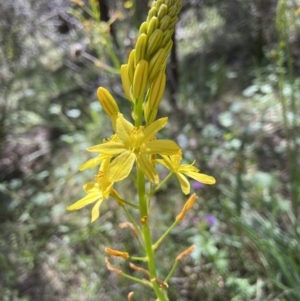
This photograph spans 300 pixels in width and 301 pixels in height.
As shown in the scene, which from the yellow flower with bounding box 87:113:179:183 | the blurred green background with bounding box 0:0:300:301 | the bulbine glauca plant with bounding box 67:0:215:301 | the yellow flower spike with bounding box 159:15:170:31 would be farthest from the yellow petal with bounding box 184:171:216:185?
the blurred green background with bounding box 0:0:300:301

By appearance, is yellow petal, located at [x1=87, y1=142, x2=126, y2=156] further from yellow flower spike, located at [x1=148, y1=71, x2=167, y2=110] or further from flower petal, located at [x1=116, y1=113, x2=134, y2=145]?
yellow flower spike, located at [x1=148, y1=71, x2=167, y2=110]

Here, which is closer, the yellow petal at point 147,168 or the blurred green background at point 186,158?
the yellow petal at point 147,168

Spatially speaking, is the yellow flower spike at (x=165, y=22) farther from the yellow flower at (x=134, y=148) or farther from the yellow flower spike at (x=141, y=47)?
the yellow flower at (x=134, y=148)

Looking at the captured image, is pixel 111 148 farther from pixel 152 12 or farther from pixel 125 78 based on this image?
pixel 152 12

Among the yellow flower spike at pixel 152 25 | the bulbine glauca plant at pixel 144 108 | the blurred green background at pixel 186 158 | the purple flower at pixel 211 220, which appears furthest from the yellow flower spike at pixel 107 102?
the purple flower at pixel 211 220

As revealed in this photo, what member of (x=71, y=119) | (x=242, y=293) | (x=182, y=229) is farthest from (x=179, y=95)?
(x=242, y=293)

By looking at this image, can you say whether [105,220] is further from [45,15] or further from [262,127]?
[45,15]

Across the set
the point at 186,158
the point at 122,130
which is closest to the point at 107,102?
the point at 122,130
